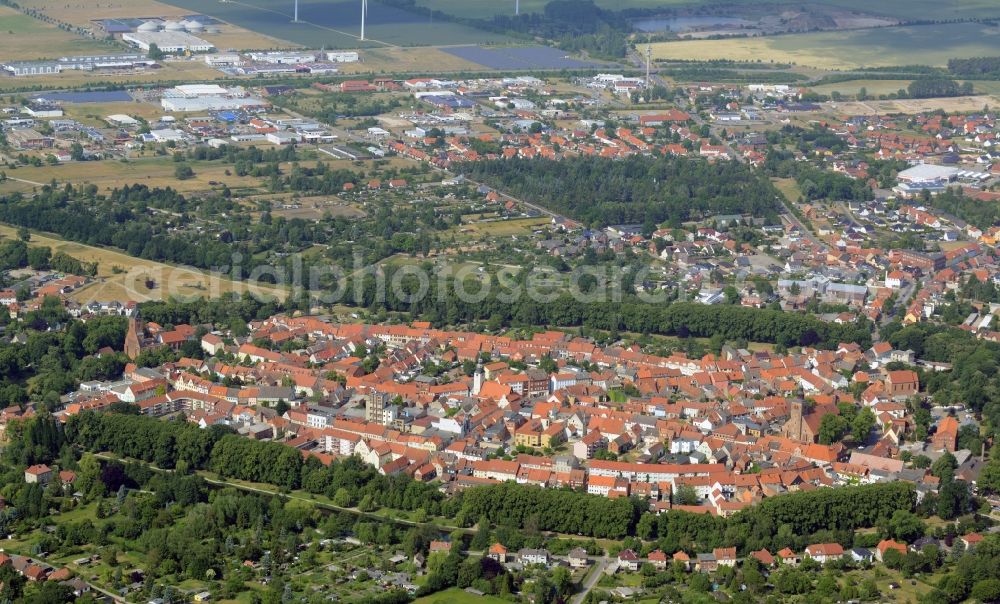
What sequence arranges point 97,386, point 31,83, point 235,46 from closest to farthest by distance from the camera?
1. point 97,386
2. point 31,83
3. point 235,46

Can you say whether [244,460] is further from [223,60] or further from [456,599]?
[223,60]

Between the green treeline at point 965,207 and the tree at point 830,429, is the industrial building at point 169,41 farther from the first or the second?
the tree at point 830,429

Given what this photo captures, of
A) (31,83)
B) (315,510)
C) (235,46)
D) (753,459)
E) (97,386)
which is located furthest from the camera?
(235,46)

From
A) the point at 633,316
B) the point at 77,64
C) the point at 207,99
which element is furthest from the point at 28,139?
the point at 633,316

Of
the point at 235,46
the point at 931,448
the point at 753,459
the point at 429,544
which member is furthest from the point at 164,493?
the point at 235,46

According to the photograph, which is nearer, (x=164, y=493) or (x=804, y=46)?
(x=164, y=493)

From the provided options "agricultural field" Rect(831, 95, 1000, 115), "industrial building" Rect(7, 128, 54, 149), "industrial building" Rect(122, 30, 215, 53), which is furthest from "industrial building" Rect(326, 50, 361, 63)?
"agricultural field" Rect(831, 95, 1000, 115)

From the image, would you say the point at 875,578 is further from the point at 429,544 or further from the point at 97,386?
the point at 97,386
